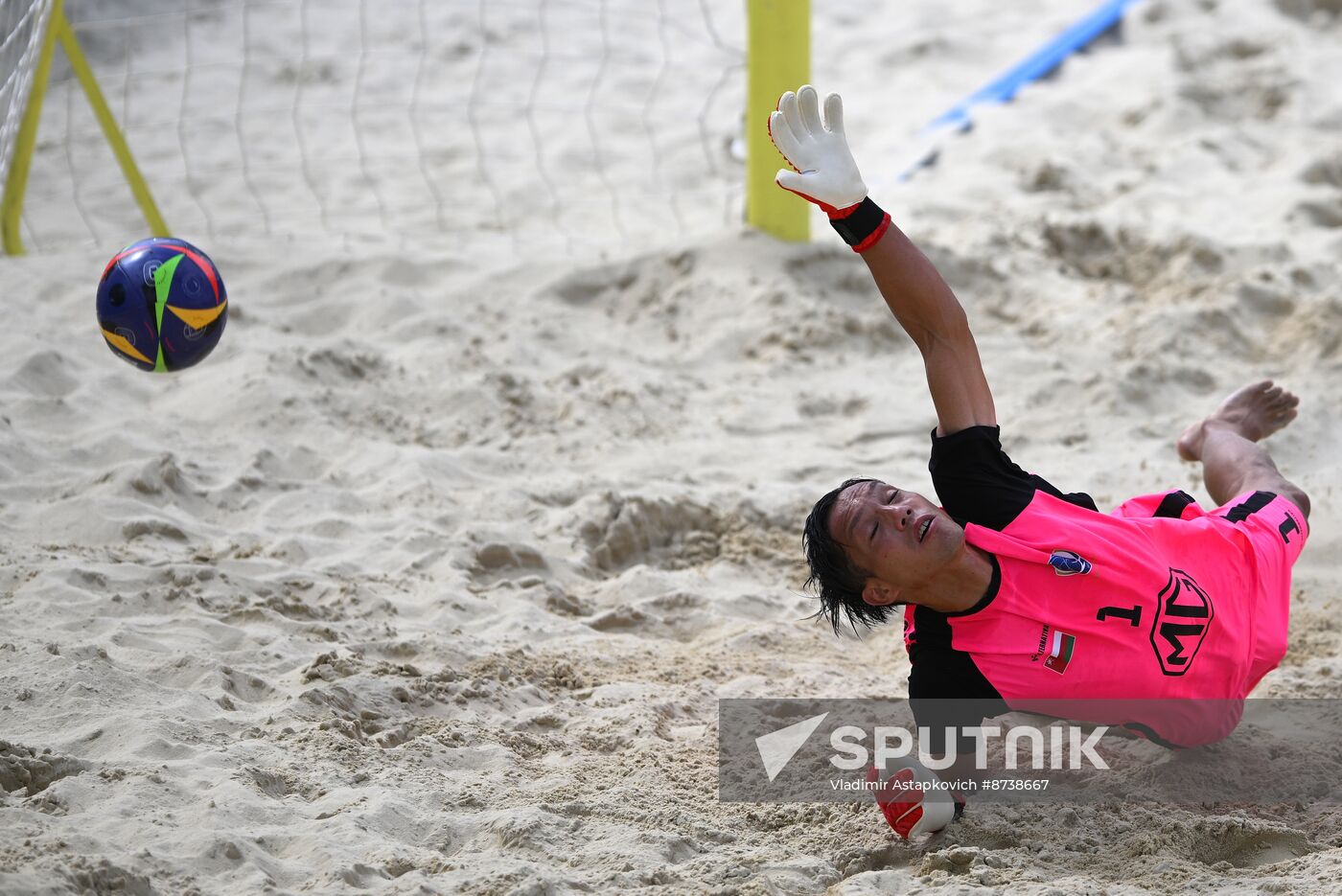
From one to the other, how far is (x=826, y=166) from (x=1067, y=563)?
898 mm

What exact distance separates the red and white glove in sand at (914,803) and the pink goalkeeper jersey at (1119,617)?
250mm

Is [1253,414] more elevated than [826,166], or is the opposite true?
[826,166]

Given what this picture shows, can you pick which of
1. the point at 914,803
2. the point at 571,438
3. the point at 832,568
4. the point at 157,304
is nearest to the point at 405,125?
the point at 571,438

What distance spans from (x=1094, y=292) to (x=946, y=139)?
1.63 meters

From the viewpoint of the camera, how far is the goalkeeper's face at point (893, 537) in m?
2.49

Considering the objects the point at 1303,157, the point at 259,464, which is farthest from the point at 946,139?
the point at 259,464

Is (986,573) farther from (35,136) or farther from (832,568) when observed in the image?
(35,136)

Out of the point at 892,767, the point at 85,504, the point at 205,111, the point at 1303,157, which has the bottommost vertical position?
the point at 892,767

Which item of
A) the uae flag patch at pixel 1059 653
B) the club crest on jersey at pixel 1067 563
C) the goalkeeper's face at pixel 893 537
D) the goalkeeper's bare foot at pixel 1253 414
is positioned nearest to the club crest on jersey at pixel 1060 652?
the uae flag patch at pixel 1059 653

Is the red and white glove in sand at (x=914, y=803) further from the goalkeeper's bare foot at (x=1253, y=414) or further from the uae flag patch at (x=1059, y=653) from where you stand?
the goalkeeper's bare foot at (x=1253, y=414)

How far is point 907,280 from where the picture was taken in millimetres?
2666

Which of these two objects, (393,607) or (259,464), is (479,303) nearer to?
(259,464)

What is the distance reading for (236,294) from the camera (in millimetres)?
4797

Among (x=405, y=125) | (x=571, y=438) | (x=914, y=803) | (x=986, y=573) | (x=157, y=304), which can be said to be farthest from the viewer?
(x=405, y=125)
